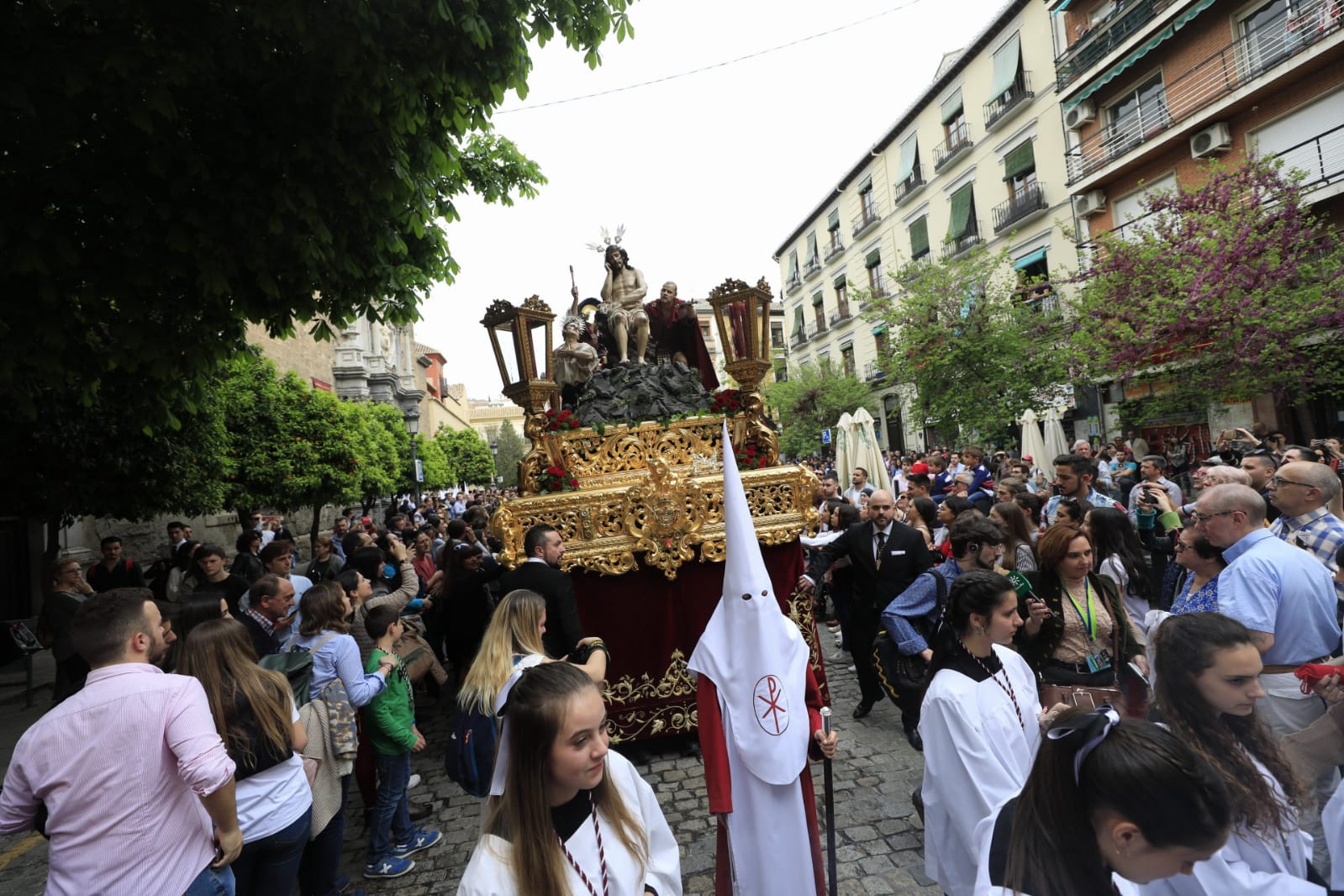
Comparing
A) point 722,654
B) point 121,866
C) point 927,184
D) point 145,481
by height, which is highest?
point 927,184

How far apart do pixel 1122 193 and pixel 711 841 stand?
20.1 m

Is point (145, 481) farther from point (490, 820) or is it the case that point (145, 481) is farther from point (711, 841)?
point (490, 820)

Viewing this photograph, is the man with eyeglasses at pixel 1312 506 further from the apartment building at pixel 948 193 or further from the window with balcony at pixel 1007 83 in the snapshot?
the window with balcony at pixel 1007 83

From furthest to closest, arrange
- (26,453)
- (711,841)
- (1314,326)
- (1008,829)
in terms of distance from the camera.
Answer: (1314,326), (26,453), (711,841), (1008,829)

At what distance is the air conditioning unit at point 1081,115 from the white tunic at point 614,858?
2217 cm

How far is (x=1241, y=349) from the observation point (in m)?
11.3

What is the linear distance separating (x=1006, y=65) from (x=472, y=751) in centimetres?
2502

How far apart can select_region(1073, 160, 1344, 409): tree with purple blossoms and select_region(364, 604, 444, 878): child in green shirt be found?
41.9 ft

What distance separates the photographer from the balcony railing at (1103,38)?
1652 cm

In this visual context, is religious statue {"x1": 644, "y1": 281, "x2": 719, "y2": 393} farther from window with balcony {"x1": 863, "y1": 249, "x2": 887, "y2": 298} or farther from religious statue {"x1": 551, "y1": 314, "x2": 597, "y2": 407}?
window with balcony {"x1": 863, "y1": 249, "x2": 887, "y2": 298}

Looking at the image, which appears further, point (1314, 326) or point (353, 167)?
point (1314, 326)

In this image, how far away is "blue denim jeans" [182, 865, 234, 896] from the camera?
2.50 meters

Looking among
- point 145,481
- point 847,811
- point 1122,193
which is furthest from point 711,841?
point 1122,193

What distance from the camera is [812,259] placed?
36.3 metres
